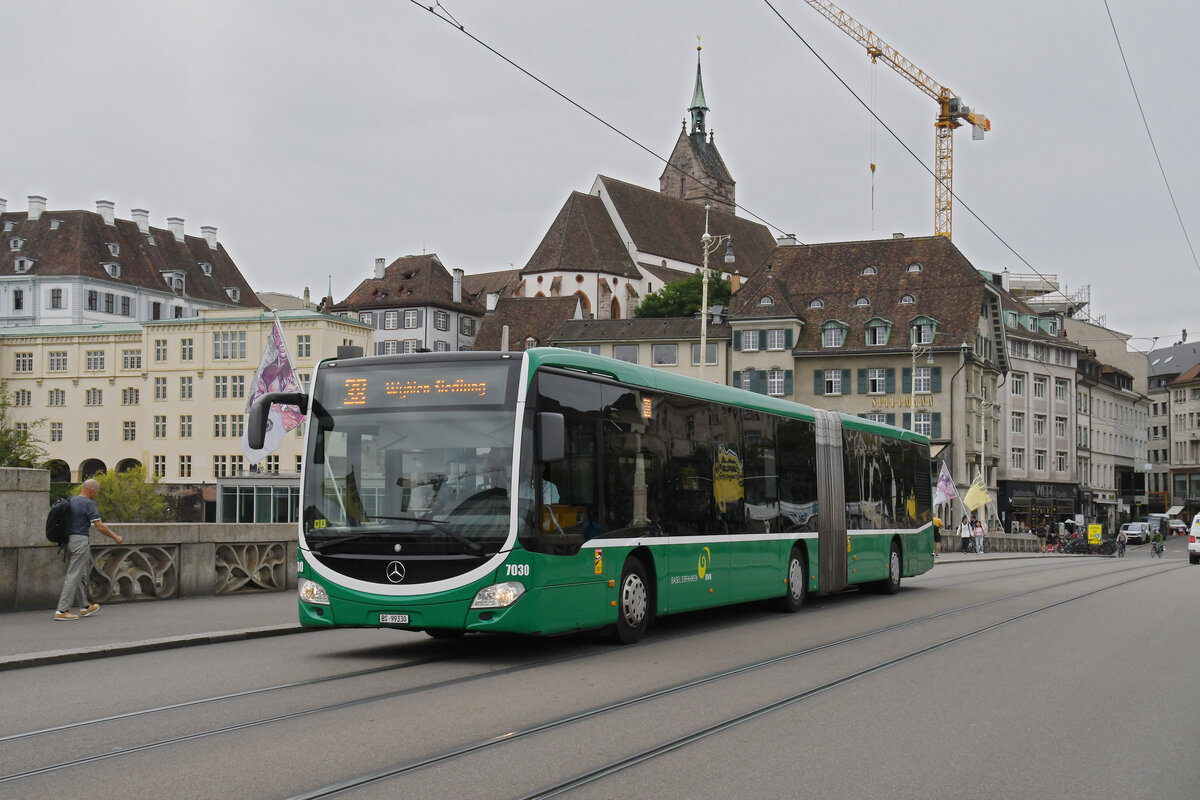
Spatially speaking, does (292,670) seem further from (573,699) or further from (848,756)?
(848,756)

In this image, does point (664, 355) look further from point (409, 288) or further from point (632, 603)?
point (632, 603)

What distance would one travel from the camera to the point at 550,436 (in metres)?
12.3

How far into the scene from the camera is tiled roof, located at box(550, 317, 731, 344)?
85.8 m

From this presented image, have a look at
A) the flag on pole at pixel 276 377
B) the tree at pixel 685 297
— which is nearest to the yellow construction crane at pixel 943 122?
the tree at pixel 685 297

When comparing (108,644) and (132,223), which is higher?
(132,223)

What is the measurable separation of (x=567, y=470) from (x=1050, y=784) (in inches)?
253

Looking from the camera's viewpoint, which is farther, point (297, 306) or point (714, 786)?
point (297, 306)

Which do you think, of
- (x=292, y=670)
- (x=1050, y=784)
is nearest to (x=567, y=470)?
(x=292, y=670)

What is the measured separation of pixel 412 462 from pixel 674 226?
4851 inches

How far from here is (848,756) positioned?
7977 mm

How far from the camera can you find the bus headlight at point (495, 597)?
1212 centimetres

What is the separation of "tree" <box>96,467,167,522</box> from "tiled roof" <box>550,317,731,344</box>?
27.6 metres

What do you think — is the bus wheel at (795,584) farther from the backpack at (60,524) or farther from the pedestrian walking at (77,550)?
the backpack at (60,524)

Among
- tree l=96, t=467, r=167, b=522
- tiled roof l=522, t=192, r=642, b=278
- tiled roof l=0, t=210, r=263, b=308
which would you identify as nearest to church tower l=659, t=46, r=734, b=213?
tiled roof l=522, t=192, r=642, b=278
